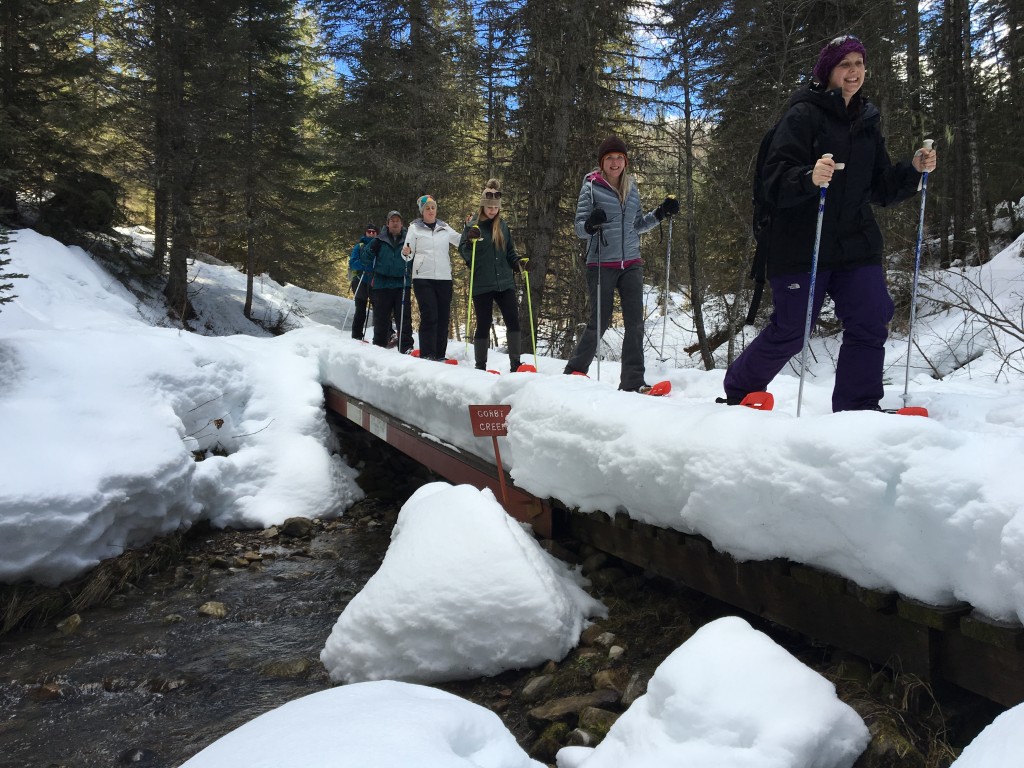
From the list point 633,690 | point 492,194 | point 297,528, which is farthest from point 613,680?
point 492,194

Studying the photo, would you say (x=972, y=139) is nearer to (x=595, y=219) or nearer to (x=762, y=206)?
(x=595, y=219)

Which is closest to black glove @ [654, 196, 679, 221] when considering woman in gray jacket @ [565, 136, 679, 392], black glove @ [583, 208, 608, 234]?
woman in gray jacket @ [565, 136, 679, 392]

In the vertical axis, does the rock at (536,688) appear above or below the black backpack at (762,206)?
below

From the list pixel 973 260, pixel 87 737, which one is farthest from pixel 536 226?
pixel 87 737

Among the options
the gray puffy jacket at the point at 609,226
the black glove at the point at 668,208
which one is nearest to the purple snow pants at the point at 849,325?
the black glove at the point at 668,208

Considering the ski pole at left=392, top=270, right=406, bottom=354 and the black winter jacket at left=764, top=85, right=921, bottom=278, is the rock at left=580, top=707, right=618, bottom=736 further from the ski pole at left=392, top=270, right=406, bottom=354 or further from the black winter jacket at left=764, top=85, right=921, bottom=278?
the ski pole at left=392, top=270, right=406, bottom=354

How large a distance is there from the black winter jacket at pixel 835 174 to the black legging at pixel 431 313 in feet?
16.5

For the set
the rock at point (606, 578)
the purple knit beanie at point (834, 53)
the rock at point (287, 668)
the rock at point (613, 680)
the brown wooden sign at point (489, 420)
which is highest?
the purple knit beanie at point (834, 53)

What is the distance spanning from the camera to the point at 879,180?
3732 mm

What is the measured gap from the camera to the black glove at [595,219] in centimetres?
534

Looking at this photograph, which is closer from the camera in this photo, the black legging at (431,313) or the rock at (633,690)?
the rock at (633,690)

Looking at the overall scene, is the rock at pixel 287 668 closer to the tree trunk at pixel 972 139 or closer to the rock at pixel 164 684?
the rock at pixel 164 684

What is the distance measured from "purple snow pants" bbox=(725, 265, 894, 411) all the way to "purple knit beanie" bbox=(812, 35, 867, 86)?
1.05 metres

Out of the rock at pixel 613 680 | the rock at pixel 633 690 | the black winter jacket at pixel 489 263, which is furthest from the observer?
the black winter jacket at pixel 489 263
